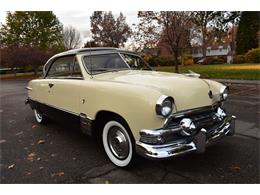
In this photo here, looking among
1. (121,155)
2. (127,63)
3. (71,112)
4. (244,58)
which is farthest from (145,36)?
(244,58)

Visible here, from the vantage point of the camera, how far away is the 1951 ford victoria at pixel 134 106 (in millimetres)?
2754

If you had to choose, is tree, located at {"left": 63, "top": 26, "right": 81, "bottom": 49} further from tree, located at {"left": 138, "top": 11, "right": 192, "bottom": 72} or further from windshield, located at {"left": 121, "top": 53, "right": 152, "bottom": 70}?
windshield, located at {"left": 121, "top": 53, "right": 152, "bottom": 70}

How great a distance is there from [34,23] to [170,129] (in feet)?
114

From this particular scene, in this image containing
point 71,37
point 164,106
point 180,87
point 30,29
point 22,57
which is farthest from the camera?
point 71,37

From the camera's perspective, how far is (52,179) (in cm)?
302

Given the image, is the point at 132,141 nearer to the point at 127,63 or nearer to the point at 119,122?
the point at 119,122

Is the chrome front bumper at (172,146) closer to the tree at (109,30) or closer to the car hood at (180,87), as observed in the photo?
the car hood at (180,87)

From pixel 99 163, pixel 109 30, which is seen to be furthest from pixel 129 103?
pixel 109 30

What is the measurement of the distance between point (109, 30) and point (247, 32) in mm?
23710

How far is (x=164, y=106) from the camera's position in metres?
2.73

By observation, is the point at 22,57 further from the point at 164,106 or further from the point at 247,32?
the point at 247,32

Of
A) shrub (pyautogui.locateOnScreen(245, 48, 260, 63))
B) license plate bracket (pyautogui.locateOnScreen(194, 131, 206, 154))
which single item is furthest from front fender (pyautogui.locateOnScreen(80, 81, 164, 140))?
shrub (pyautogui.locateOnScreen(245, 48, 260, 63))

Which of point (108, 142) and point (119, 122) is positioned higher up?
point (119, 122)

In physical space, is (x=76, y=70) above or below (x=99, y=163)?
above
